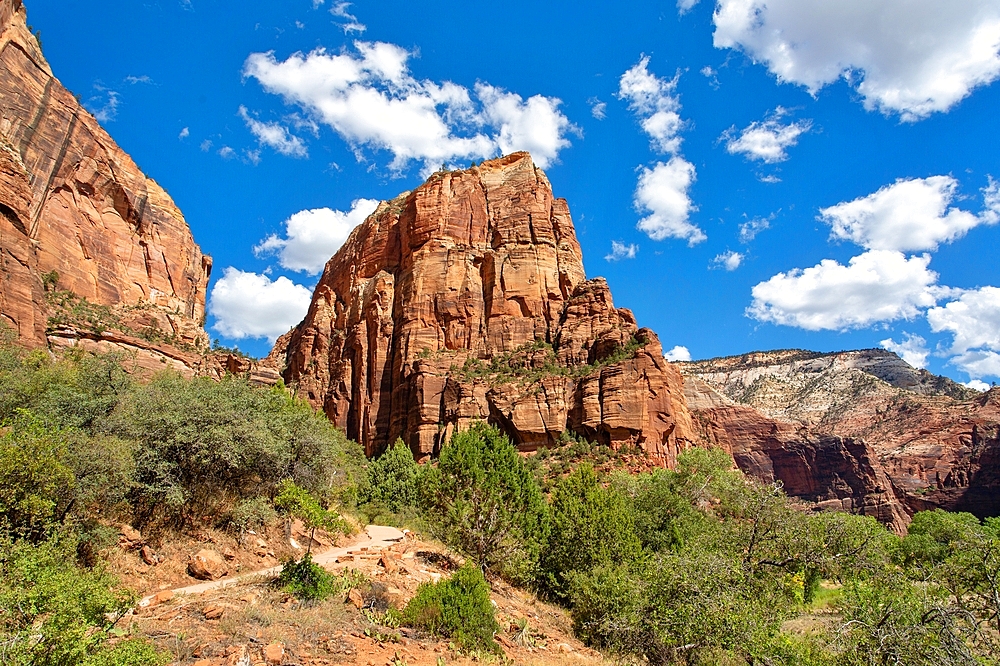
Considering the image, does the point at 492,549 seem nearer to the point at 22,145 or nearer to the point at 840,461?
the point at 22,145

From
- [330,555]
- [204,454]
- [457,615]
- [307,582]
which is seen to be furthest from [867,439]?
[204,454]

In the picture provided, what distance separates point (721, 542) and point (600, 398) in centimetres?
3818

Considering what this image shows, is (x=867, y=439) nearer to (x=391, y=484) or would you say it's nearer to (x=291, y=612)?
(x=391, y=484)

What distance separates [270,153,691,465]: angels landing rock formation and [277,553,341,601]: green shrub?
140 feet

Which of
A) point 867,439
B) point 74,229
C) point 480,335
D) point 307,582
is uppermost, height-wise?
point 74,229

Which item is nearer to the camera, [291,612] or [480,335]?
[291,612]

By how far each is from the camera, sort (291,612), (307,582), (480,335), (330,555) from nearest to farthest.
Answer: (291,612) → (307,582) → (330,555) → (480,335)

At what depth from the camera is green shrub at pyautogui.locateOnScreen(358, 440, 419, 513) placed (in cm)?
3353

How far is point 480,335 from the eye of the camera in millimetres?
68625

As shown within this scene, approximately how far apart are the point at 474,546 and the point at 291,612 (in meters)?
9.07

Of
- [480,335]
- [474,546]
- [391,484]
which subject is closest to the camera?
[474,546]

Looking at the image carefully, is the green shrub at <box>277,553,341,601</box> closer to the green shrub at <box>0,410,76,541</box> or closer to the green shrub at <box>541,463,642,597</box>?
the green shrub at <box>0,410,76,541</box>

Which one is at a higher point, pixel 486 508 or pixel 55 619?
pixel 486 508

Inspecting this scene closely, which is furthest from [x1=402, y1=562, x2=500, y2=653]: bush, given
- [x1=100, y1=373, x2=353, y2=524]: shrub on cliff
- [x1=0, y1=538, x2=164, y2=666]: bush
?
[x1=100, y1=373, x2=353, y2=524]: shrub on cliff
